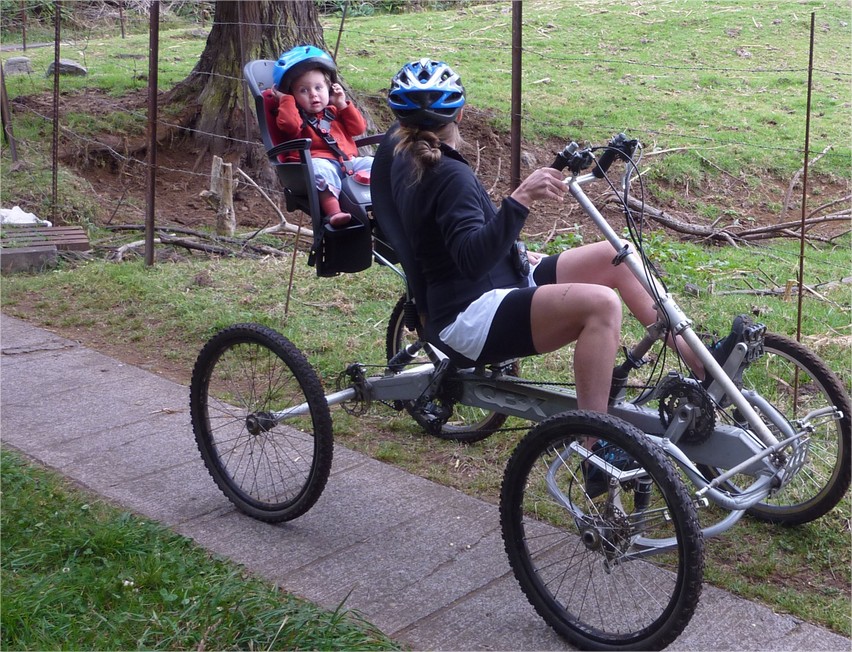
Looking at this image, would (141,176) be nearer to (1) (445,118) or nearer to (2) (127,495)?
(2) (127,495)

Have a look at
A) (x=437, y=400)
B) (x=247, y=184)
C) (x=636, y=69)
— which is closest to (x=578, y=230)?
(x=247, y=184)

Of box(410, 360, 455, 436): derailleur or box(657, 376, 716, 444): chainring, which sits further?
box(410, 360, 455, 436): derailleur

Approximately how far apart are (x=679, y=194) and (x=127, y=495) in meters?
7.64

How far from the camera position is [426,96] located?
3.45 metres

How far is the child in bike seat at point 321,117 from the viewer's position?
15.6ft

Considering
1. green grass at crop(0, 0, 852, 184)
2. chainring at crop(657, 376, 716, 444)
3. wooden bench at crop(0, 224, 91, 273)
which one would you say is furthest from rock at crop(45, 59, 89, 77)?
chainring at crop(657, 376, 716, 444)

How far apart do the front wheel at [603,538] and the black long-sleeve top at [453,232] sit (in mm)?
622

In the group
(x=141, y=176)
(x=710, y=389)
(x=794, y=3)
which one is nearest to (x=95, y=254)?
(x=141, y=176)

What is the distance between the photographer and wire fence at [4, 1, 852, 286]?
36.0ft

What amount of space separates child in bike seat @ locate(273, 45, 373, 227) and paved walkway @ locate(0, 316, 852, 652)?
135 centimetres

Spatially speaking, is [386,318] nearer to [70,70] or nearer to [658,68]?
[658,68]

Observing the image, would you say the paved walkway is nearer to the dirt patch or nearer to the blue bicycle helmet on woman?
the blue bicycle helmet on woman

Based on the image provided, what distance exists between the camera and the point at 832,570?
11.2ft

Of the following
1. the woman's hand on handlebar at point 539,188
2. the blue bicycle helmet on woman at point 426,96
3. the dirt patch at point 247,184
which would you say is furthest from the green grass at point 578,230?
the blue bicycle helmet on woman at point 426,96
